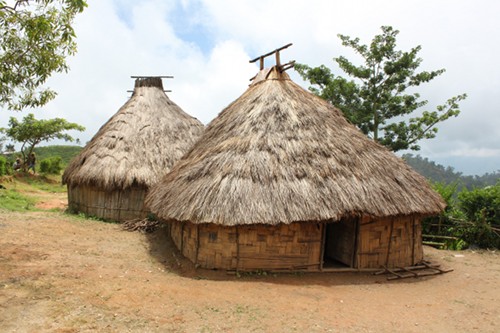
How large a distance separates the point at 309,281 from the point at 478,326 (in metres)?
2.69

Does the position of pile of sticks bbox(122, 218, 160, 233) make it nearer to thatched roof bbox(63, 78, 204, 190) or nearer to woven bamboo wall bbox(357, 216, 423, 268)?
thatched roof bbox(63, 78, 204, 190)

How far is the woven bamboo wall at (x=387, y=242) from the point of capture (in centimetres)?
796

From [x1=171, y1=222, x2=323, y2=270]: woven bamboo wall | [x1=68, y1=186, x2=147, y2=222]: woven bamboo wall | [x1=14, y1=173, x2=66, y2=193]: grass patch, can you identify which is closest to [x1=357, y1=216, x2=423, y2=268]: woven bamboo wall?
[x1=171, y1=222, x2=323, y2=270]: woven bamboo wall

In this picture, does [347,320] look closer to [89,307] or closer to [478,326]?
[478,326]

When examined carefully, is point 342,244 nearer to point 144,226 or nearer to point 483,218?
point 483,218

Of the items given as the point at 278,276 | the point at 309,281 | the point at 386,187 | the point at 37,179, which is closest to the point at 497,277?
the point at 386,187

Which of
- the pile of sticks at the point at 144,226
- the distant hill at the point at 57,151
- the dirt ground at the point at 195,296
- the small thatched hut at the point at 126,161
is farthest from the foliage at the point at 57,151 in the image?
the dirt ground at the point at 195,296

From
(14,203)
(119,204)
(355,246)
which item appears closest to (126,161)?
(119,204)

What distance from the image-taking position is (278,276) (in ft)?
24.2

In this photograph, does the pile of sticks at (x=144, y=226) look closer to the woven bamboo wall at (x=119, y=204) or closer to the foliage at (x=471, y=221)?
the woven bamboo wall at (x=119, y=204)

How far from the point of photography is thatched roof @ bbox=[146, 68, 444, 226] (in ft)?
23.8

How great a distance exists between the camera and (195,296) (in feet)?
20.3

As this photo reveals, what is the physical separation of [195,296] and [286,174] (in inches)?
112

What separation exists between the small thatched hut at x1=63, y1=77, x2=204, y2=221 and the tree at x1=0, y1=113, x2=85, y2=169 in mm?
10789
